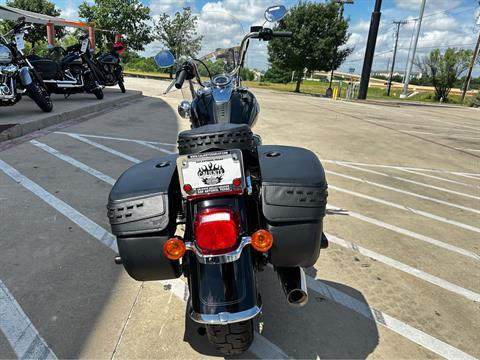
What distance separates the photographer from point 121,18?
2903 cm

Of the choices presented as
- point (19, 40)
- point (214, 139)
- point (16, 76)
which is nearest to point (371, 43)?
point (19, 40)

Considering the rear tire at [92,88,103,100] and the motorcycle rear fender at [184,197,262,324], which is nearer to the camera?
the motorcycle rear fender at [184,197,262,324]

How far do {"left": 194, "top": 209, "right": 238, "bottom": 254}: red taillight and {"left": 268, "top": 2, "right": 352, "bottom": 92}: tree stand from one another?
27.9 m

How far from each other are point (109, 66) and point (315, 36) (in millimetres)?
20947

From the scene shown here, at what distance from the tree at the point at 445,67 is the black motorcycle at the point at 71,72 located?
120 feet

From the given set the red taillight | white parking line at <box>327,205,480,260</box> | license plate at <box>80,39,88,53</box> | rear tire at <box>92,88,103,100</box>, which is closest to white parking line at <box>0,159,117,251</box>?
the red taillight

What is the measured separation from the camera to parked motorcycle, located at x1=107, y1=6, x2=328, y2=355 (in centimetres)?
138

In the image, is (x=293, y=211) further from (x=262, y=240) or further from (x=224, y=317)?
(x=224, y=317)

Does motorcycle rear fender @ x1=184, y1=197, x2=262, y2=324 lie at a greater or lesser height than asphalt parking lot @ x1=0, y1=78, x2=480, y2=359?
greater

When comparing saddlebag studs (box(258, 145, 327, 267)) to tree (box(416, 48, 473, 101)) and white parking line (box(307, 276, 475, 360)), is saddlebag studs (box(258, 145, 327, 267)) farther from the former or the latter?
tree (box(416, 48, 473, 101))

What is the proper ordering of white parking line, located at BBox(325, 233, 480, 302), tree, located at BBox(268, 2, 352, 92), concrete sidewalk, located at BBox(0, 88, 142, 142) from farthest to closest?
1. tree, located at BBox(268, 2, 352, 92)
2. concrete sidewalk, located at BBox(0, 88, 142, 142)
3. white parking line, located at BBox(325, 233, 480, 302)

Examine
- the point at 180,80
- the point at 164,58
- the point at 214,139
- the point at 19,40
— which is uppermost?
the point at 19,40

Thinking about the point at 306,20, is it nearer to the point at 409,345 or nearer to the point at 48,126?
the point at 48,126

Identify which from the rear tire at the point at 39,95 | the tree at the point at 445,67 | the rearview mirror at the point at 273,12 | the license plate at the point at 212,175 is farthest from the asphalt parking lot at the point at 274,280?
the tree at the point at 445,67
